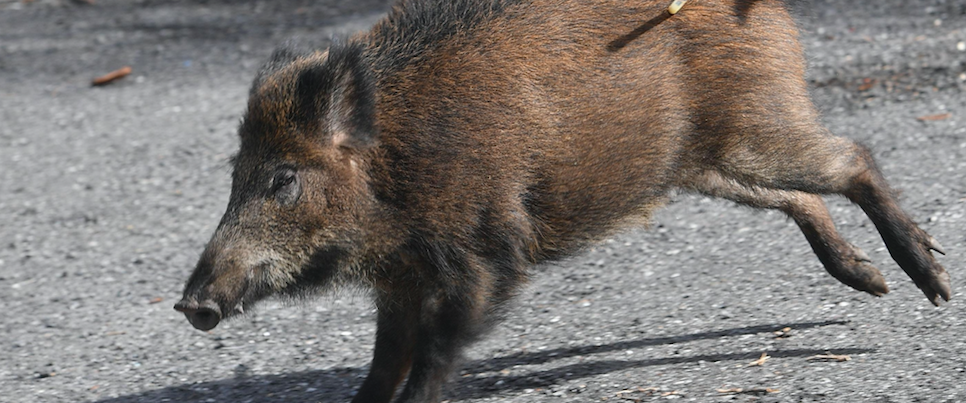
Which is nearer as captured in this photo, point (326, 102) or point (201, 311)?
point (201, 311)

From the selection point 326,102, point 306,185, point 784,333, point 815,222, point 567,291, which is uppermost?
point 326,102

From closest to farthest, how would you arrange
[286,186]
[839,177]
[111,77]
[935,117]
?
[286,186] → [839,177] → [935,117] → [111,77]

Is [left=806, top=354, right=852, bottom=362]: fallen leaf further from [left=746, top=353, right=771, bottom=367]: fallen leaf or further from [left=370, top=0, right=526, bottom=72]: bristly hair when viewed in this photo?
[left=370, top=0, right=526, bottom=72]: bristly hair

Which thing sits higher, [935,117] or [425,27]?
[425,27]

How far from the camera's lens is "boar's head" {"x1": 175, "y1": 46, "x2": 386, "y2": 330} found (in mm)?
3307

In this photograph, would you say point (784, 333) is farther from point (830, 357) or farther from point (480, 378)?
point (480, 378)

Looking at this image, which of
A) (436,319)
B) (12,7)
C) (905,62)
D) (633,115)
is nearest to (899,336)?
(633,115)

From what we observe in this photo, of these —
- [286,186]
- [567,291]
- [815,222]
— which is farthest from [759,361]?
[286,186]

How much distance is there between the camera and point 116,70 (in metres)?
8.64

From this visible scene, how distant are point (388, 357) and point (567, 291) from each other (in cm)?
121

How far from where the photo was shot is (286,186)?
335cm

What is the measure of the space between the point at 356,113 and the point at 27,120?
17.1 ft

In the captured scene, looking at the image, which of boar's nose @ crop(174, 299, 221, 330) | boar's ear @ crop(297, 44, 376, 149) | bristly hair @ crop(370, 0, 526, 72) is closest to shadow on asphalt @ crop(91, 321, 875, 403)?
boar's nose @ crop(174, 299, 221, 330)

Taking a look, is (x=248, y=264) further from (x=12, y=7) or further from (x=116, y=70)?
(x=12, y=7)
